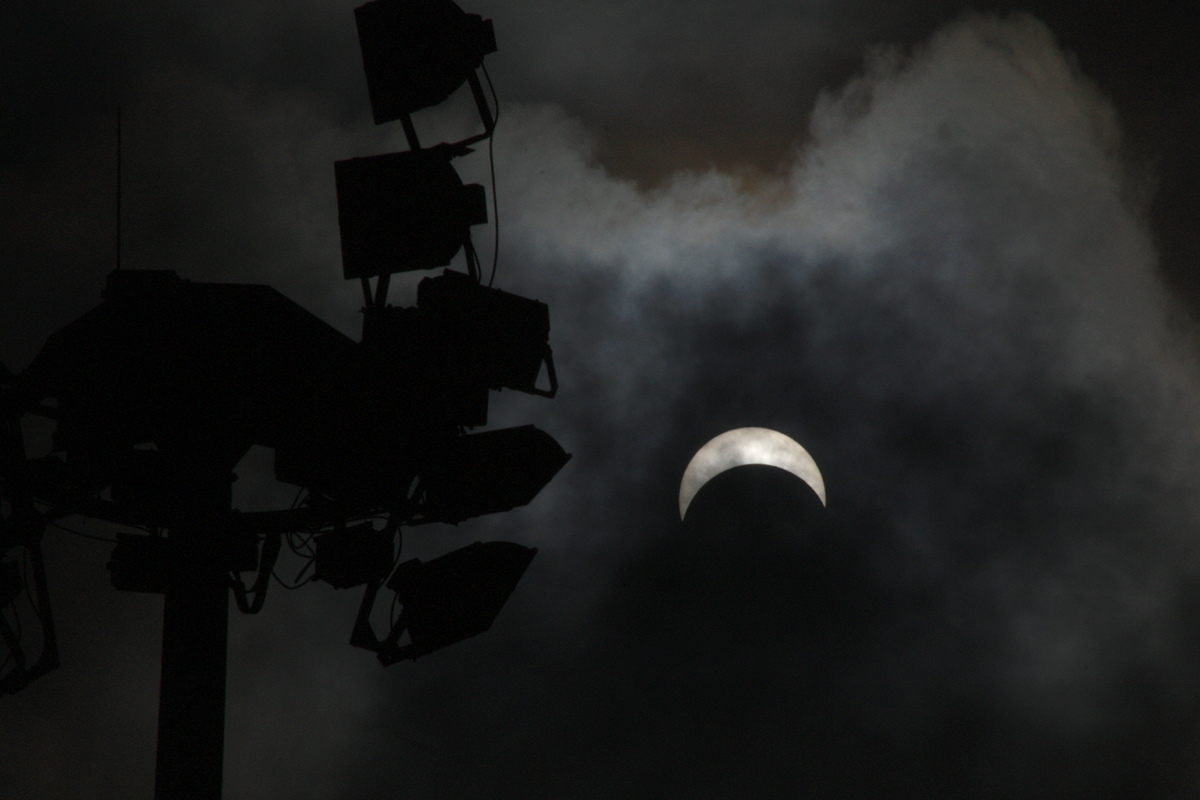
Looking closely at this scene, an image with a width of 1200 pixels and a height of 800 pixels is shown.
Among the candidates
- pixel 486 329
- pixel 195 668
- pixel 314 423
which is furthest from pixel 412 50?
pixel 195 668

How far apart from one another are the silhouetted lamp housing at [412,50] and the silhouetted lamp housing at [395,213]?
410 millimetres

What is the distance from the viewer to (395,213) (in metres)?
6.77

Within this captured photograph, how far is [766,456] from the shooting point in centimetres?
2280

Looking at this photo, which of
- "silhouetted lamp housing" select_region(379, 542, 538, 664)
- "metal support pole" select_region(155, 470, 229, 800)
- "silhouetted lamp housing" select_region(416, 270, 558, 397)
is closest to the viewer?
"metal support pole" select_region(155, 470, 229, 800)

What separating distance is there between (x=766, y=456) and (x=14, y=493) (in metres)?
18.4

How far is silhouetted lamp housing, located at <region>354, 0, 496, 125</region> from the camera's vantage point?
268 inches

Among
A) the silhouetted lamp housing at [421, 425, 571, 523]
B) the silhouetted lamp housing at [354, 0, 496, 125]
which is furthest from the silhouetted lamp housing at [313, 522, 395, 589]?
the silhouetted lamp housing at [354, 0, 496, 125]

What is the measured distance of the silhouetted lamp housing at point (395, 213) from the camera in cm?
678

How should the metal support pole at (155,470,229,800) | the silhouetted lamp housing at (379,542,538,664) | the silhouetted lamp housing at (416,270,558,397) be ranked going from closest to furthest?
the metal support pole at (155,470,229,800)
the silhouetted lamp housing at (379,542,538,664)
the silhouetted lamp housing at (416,270,558,397)

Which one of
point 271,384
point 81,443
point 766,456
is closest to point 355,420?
point 271,384

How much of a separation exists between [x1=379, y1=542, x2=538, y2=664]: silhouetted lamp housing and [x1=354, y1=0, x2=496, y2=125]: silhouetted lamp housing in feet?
9.97

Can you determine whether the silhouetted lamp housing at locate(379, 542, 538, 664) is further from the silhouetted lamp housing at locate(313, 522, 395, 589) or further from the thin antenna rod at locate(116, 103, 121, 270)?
the thin antenna rod at locate(116, 103, 121, 270)

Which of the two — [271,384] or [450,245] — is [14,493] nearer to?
[271,384]

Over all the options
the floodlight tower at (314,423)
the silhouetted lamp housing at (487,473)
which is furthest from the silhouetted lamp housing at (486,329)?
the silhouetted lamp housing at (487,473)
